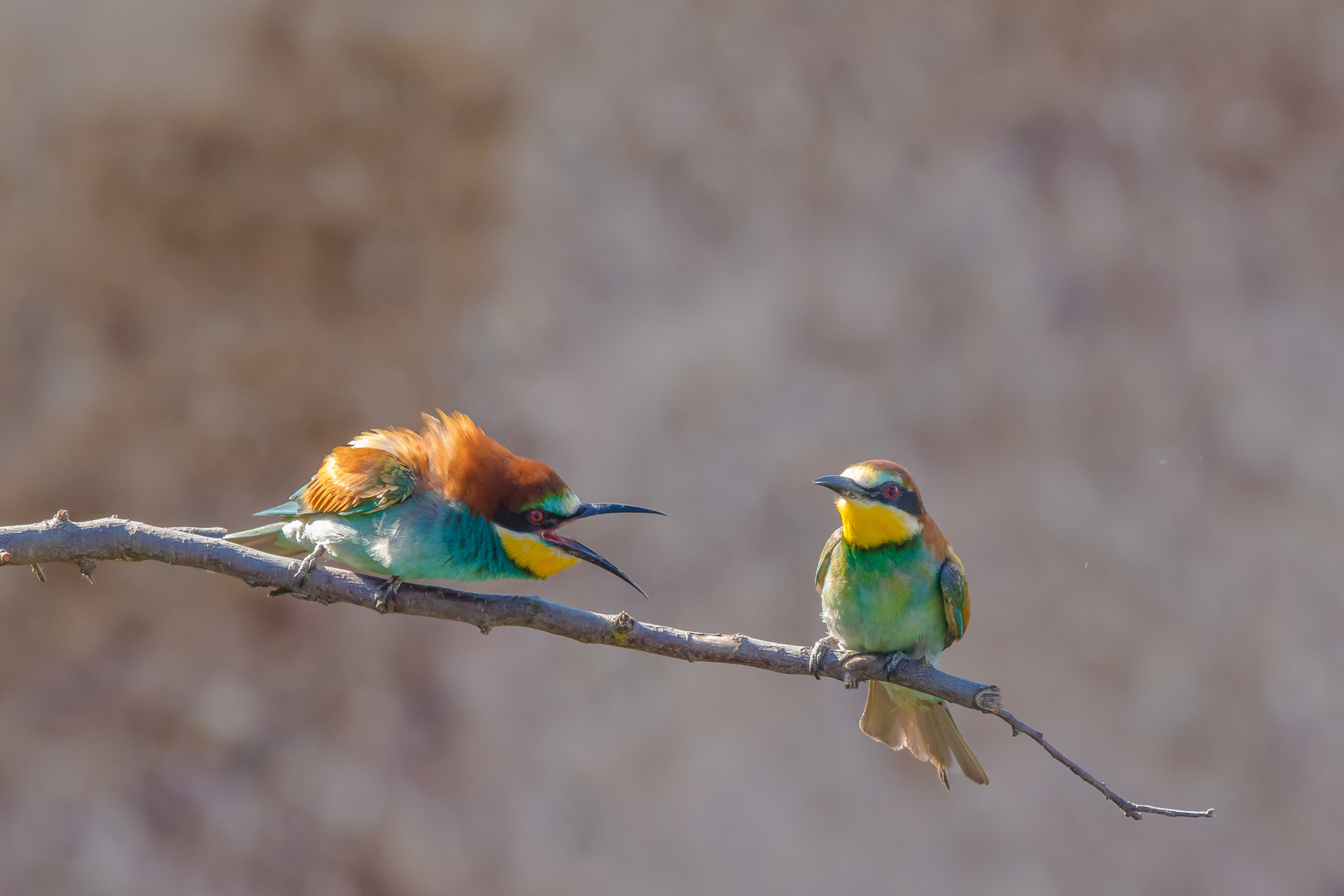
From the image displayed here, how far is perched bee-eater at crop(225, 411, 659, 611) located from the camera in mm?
1698

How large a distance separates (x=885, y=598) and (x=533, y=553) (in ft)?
1.88

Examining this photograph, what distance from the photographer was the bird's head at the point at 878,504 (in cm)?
171

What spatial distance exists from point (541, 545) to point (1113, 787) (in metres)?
3.38

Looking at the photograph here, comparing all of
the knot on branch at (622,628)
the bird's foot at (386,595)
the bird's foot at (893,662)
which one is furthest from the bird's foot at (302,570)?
the bird's foot at (893,662)

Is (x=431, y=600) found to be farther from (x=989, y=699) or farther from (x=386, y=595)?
(x=989, y=699)

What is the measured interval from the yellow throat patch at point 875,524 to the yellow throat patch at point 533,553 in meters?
0.45

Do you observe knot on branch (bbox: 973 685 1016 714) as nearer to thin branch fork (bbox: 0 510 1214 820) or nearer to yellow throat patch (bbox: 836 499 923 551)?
thin branch fork (bbox: 0 510 1214 820)

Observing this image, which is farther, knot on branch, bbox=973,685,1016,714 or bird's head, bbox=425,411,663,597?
bird's head, bbox=425,411,663,597

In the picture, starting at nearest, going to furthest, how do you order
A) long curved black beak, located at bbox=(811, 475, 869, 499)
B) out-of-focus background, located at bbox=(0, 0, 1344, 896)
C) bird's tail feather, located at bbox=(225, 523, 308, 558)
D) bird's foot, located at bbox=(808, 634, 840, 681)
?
1. bird's foot, located at bbox=(808, 634, 840, 681)
2. long curved black beak, located at bbox=(811, 475, 869, 499)
3. bird's tail feather, located at bbox=(225, 523, 308, 558)
4. out-of-focus background, located at bbox=(0, 0, 1344, 896)

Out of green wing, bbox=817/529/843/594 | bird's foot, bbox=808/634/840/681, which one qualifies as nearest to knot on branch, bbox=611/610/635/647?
bird's foot, bbox=808/634/840/681

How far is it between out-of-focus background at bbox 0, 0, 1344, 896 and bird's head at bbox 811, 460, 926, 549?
8.41 feet

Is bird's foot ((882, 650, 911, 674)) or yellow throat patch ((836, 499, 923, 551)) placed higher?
yellow throat patch ((836, 499, 923, 551))

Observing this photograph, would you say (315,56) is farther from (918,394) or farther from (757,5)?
(918,394)

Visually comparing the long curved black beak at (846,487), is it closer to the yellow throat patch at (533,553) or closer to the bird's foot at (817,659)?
the bird's foot at (817,659)
